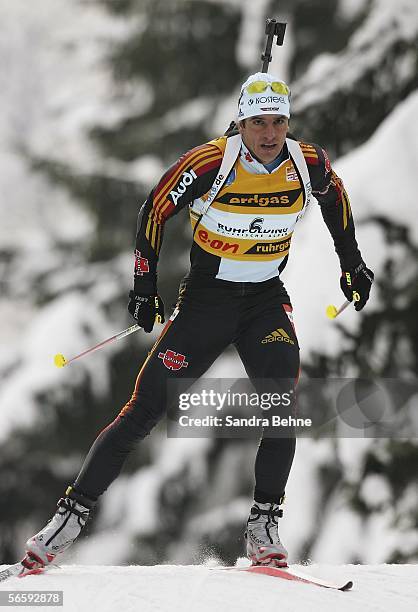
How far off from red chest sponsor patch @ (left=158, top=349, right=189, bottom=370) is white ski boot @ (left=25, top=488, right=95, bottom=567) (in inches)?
26.8

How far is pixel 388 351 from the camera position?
9281 mm

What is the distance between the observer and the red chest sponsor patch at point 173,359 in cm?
434

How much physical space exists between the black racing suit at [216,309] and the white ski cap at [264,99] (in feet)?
0.58

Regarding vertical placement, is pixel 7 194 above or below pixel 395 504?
above

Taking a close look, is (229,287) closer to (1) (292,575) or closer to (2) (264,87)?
(2) (264,87)

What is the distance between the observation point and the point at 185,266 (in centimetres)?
1366

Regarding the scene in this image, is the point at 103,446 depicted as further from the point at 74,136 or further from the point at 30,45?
the point at 30,45

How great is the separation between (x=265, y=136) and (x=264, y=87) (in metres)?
0.24

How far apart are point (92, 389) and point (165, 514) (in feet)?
7.47

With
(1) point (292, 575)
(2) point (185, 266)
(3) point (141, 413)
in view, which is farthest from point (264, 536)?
(2) point (185, 266)

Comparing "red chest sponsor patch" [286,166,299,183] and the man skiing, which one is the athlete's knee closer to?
the man skiing

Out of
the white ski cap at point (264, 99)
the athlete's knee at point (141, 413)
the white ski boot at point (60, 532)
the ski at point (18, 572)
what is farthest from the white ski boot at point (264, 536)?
the white ski cap at point (264, 99)

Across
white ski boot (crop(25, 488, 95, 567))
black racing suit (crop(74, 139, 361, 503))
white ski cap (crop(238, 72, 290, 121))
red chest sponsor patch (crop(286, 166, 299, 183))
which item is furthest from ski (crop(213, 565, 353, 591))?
white ski cap (crop(238, 72, 290, 121))

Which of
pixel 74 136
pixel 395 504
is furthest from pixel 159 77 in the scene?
pixel 395 504
